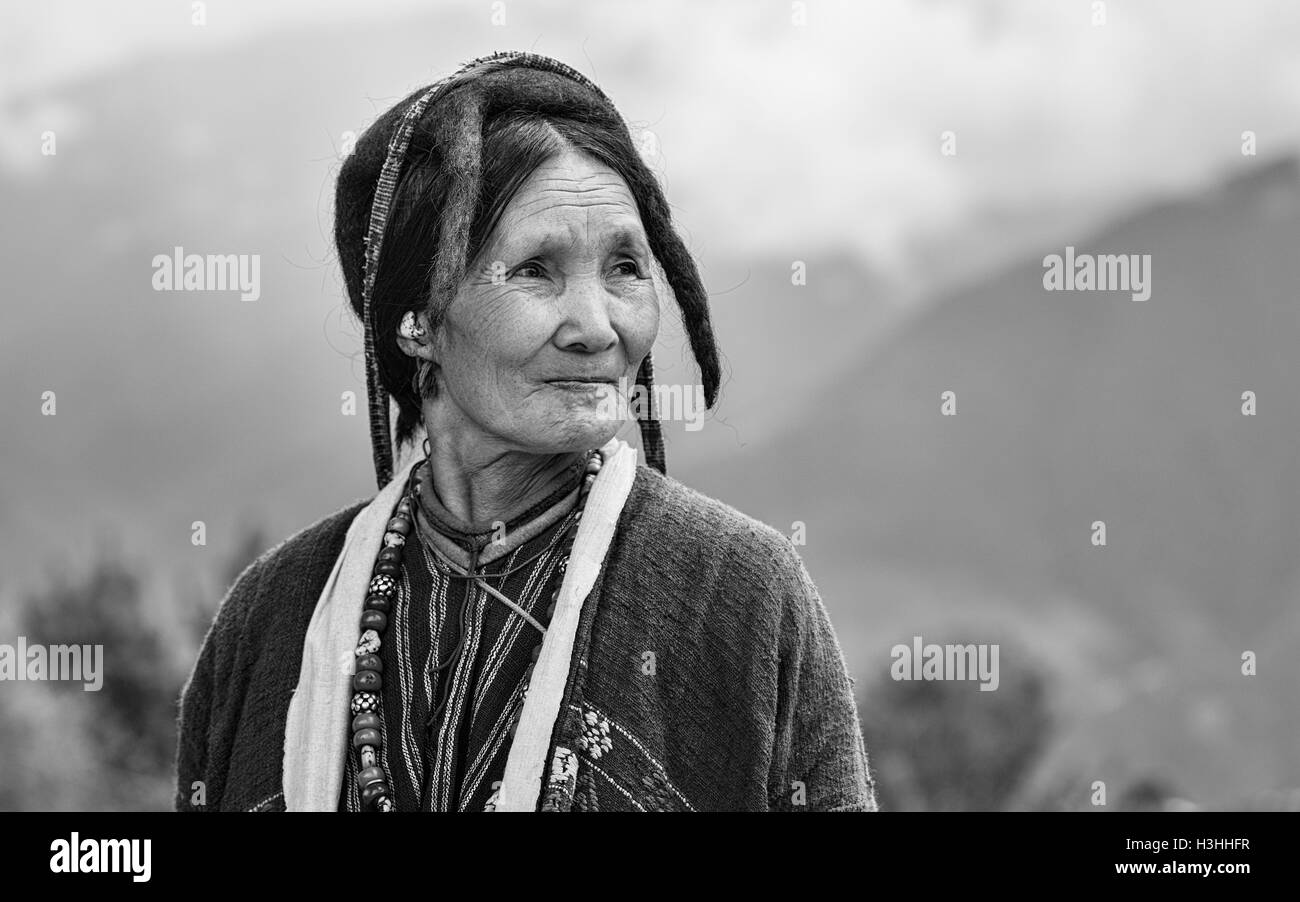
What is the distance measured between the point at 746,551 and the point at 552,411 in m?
0.39

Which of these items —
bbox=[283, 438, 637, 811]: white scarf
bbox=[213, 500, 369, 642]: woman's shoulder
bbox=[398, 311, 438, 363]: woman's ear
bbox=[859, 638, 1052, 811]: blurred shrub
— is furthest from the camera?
bbox=[859, 638, 1052, 811]: blurred shrub

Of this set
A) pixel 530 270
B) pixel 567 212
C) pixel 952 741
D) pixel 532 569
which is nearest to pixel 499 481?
pixel 532 569

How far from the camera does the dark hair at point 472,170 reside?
223cm

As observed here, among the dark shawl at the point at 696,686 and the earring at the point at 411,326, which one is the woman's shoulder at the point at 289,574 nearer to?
the dark shawl at the point at 696,686

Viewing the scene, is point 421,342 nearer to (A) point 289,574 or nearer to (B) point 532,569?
(B) point 532,569

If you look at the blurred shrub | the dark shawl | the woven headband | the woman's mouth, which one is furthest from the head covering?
the blurred shrub

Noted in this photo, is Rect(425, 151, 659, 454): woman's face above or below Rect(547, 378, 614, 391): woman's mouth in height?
above

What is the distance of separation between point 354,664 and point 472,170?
0.85m

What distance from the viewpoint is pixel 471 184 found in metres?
2.21

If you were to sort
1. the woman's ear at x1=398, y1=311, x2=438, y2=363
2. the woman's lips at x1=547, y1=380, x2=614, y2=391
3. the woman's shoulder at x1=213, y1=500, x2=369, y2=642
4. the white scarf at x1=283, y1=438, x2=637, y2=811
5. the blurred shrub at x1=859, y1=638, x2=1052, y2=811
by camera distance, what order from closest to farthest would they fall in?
the white scarf at x1=283, y1=438, x2=637, y2=811
the woman's lips at x1=547, y1=380, x2=614, y2=391
the woman's ear at x1=398, y1=311, x2=438, y2=363
the woman's shoulder at x1=213, y1=500, x2=369, y2=642
the blurred shrub at x1=859, y1=638, x2=1052, y2=811

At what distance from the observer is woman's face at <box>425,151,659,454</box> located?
7.23ft

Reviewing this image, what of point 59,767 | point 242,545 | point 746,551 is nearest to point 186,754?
point 746,551

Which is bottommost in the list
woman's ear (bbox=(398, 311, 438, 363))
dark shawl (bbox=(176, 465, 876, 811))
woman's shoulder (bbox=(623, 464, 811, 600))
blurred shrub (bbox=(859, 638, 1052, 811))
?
blurred shrub (bbox=(859, 638, 1052, 811))

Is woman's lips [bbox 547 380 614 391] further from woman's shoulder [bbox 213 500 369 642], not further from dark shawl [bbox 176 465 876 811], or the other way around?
woman's shoulder [bbox 213 500 369 642]
